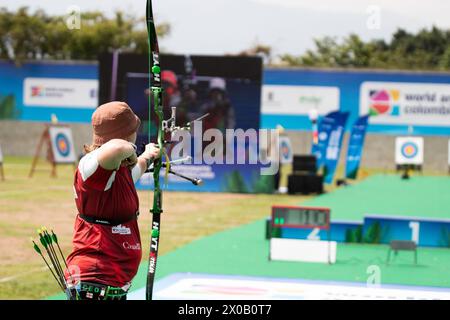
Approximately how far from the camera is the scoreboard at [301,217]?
11.0m

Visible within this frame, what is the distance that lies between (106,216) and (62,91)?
3243 cm

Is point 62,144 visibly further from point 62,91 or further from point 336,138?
point 62,91

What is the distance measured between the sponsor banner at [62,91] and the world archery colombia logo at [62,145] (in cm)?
793

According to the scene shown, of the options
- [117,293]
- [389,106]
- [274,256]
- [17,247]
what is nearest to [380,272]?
[274,256]

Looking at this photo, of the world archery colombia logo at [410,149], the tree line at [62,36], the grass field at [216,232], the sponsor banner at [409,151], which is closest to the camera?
the grass field at [216,232]

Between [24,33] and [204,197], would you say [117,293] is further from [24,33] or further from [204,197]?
[24,33]

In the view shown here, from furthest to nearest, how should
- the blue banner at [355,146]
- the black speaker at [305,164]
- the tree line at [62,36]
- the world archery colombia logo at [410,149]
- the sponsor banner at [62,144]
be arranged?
the tree line at [62,36], the world archery colombia logo at [410,149], the sponsor banner at [62,144], the blue banner at [355,146], the black speaker at [305,164]

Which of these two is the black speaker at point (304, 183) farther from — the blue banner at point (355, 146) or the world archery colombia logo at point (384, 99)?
the world archery colombia logo at point (384, 99)

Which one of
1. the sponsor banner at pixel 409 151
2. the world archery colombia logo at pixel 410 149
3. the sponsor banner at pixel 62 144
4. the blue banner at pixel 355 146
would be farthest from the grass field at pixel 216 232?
the world archery colombia logo at pixel 410 149

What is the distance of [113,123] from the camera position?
4004 mm

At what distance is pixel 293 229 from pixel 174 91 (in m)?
9.34

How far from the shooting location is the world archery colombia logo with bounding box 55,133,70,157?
89.0ft

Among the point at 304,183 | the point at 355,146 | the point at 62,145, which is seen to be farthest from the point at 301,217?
the point at 62,145

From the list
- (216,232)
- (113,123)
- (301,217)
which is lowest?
(216,232)
